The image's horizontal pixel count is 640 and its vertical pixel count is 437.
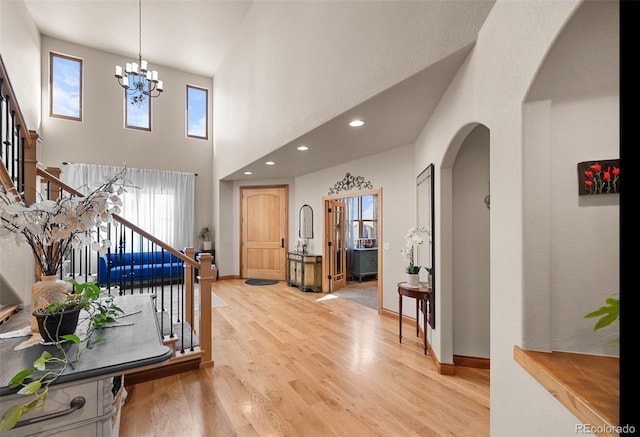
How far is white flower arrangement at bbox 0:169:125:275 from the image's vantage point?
120 centimetres

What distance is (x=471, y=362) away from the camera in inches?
115

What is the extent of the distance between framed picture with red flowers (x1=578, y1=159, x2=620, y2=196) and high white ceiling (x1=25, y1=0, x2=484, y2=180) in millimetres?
1321

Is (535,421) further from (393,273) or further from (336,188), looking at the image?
(336,188)

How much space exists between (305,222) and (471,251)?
428 cm

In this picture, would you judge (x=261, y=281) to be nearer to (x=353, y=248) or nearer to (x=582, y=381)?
(x=353, y=248)

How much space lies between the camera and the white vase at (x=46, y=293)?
1.29 meters

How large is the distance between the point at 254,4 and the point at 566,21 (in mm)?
5637

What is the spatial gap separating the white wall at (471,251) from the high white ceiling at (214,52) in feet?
2.34

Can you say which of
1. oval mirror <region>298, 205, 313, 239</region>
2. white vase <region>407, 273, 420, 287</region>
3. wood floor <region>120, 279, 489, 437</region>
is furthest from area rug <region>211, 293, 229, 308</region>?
white vase <region>407, 273, 420, 287</region>

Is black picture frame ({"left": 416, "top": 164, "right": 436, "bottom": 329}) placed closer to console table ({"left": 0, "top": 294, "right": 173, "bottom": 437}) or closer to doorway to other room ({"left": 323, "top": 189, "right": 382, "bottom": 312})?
doorway to other room ({"left": 323, "top": 189, "right": 382, "bottom": 312})

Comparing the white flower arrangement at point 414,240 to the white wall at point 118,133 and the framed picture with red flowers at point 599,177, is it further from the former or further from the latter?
the white wall at point 118,133

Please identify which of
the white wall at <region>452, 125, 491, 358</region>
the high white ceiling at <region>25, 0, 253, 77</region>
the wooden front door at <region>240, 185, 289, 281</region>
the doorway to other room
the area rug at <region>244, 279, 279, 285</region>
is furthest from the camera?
the wooden front door at <region>240, 185, 289, 281</region>

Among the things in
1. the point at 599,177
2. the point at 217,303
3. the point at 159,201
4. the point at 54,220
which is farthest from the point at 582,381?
the point at 159,201
